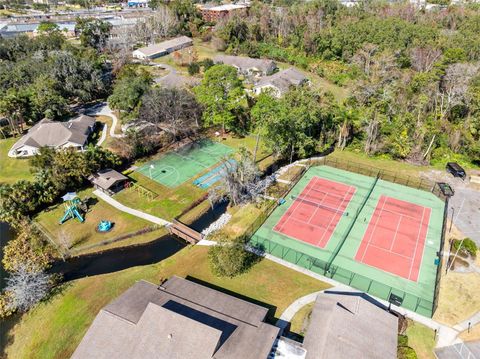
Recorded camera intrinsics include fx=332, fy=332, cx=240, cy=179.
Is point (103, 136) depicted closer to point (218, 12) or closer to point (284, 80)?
point (284, 80)

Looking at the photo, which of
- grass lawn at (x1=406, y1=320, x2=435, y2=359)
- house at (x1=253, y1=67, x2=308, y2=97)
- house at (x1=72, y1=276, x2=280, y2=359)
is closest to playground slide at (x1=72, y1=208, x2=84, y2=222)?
Result: house at (x1=72, y1=276, x2=280, y2=359)

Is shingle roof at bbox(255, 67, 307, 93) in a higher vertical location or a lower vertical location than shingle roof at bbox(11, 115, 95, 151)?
higher

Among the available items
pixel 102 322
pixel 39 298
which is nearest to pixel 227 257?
pixel 102 322

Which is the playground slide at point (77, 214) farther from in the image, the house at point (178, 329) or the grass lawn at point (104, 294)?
the house at point (178, 329)

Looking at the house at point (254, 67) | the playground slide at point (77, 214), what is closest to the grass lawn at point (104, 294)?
the playground slide at point (77, 214)

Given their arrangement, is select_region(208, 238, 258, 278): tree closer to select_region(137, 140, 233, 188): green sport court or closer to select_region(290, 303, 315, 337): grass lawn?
select_region(290, 303, 315, 337): grass lawn

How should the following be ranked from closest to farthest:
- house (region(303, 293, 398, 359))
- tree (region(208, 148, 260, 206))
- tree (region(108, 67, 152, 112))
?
house (region(303, 293, 398, 359)) < tree (region(208, 148, 260, 206)) < tree (region(108, 67, 152, 112))
